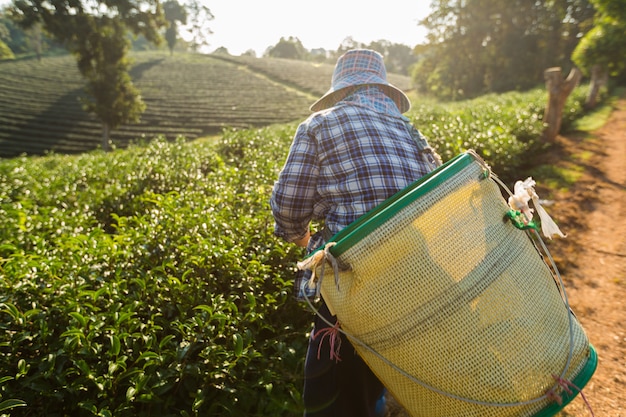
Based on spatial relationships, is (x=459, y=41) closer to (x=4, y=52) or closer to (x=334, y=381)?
(x=334, y=381)

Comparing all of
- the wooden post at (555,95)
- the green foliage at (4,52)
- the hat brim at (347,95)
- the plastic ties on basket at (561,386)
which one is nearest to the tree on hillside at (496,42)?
the wooden post at (555,95)

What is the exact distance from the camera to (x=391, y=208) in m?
1.04

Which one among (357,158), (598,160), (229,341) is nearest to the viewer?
(357,158)

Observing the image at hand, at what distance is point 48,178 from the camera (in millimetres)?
5566

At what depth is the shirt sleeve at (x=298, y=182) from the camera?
64.6 inches

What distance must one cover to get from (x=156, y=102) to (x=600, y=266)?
35.4 m

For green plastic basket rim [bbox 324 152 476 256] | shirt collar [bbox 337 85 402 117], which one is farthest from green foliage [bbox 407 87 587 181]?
green plastic basket rim [bbox 324 152 476 256]

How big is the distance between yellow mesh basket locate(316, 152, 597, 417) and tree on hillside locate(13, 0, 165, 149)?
76.9 feet

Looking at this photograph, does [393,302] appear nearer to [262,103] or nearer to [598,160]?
[598,160]

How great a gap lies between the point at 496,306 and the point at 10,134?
32828 mm

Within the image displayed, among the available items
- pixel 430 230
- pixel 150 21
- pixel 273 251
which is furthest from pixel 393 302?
pixel 150 21

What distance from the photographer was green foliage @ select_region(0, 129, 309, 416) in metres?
1.71

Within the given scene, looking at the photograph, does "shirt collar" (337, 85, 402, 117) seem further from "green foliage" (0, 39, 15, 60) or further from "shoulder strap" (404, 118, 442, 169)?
"green foliage" (0, 39, 15, 60)

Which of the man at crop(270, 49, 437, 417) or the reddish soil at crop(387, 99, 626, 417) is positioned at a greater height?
the man at crop(270, 49, 437, 417)
